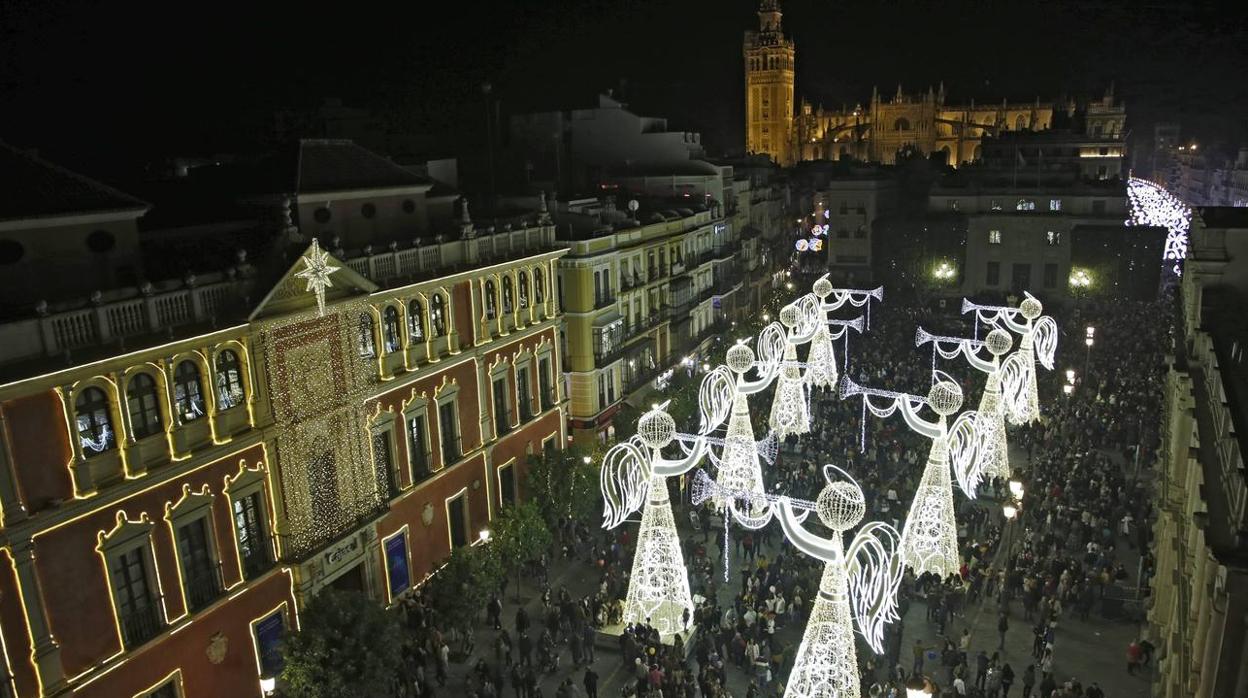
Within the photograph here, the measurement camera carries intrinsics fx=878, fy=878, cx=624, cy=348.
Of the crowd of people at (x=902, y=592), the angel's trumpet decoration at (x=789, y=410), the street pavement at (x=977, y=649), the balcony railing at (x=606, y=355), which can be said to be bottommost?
the street pavement at (x=977, y=649)

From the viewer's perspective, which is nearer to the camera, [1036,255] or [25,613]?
[25,613]

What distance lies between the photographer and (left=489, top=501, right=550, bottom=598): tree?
78.3ft

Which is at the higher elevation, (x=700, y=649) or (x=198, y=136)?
(x=198, y=136)

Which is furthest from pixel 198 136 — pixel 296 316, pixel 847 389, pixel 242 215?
pixel 847 389

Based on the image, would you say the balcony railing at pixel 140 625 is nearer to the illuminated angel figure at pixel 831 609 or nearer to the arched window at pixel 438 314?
the arched window at pixel 438 314

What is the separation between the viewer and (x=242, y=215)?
79.8 ft

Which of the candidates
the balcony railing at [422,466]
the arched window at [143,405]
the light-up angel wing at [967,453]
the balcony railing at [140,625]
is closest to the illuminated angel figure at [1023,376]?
the light-up angel wing at [967,453]

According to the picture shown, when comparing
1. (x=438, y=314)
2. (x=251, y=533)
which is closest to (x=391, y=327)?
(x=438, y=314)

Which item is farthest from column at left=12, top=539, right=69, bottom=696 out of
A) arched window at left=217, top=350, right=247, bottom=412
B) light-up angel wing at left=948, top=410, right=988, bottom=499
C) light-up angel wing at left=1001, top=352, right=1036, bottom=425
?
light-up angel wing at left=1001, top=352, right=1036, bottom=425

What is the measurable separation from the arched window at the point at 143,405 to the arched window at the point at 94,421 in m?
0.42

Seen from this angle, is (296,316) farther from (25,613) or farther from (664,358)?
(664,358)

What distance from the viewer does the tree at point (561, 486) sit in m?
27.6

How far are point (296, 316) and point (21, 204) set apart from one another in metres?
5.69

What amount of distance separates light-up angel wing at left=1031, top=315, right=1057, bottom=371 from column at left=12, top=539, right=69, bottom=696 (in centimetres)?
3685
